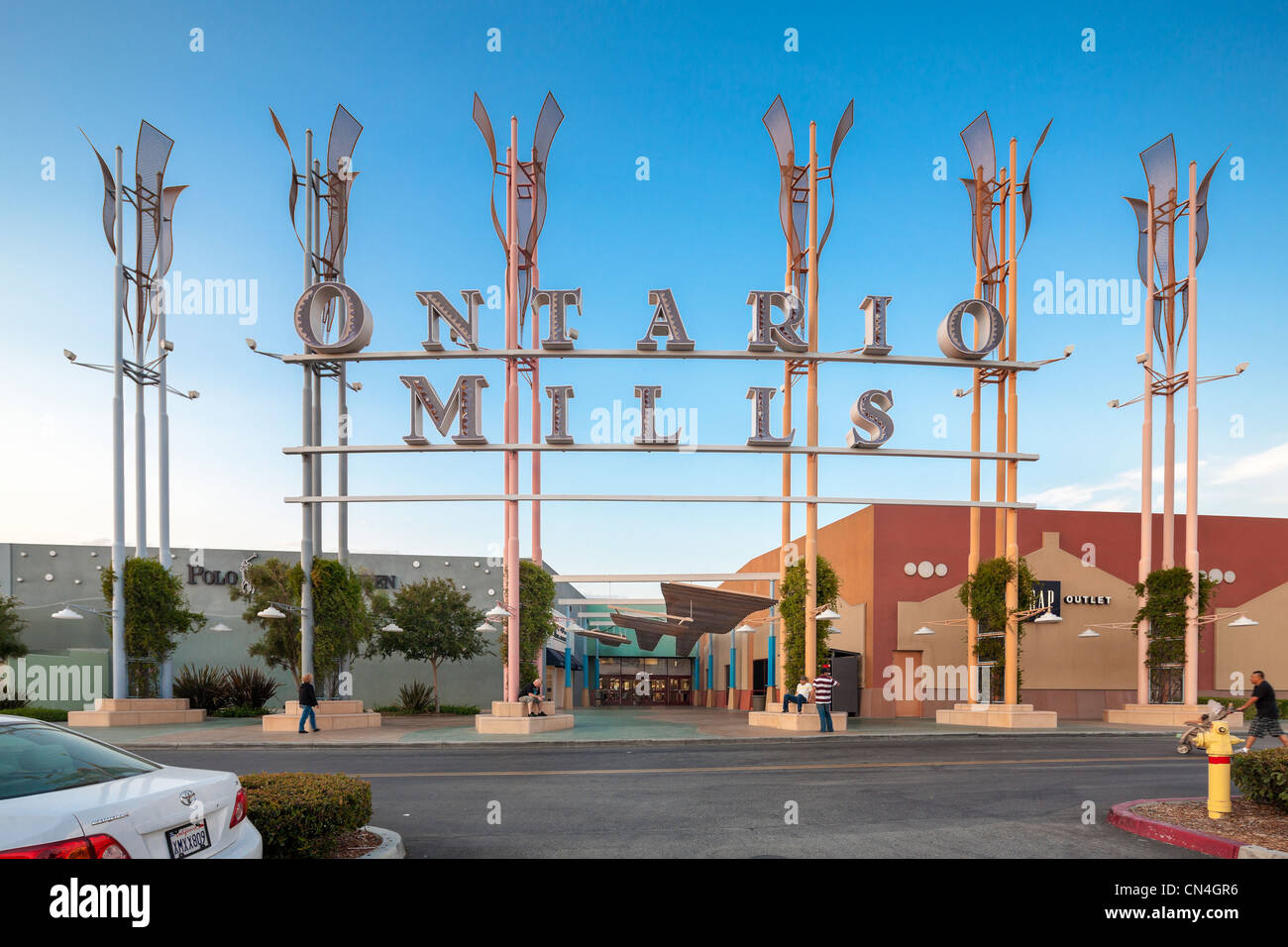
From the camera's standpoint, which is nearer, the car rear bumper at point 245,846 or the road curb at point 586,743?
the car rear bumper at point 245,846

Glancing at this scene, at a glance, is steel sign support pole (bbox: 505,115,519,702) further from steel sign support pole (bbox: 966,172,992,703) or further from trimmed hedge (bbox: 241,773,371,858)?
trimmed hedge (bbox: 241,773,371,858)

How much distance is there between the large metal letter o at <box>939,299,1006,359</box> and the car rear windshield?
22.7 m

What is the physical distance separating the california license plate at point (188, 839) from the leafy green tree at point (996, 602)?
968 inches

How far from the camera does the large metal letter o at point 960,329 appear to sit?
2492 cm

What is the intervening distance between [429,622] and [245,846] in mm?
24930

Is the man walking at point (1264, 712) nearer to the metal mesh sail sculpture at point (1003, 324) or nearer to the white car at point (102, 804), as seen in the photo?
the metal mesh sail sculpture at point (1003, 324)

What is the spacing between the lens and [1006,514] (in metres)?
26.5

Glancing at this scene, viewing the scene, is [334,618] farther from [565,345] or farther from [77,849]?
[77,849]

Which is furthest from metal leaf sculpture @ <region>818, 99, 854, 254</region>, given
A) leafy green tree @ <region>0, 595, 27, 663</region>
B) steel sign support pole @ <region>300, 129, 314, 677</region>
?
leafy green tree @ <region>0, 595, 27, 663</region>

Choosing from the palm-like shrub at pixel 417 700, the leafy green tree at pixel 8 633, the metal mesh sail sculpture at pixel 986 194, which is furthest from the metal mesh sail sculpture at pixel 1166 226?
the leafy green tree at pixel 8 633

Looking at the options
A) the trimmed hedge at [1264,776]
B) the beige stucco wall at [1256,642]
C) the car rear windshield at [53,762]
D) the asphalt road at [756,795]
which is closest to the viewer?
the car rear windshield at [53,762]

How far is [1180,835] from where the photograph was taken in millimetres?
8961

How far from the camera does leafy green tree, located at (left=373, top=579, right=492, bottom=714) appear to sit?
29969 mm

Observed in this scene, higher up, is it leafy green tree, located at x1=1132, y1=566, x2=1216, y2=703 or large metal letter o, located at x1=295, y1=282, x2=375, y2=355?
large metal letter o, located at x1=295, y1=282, x2=375, y2=355
